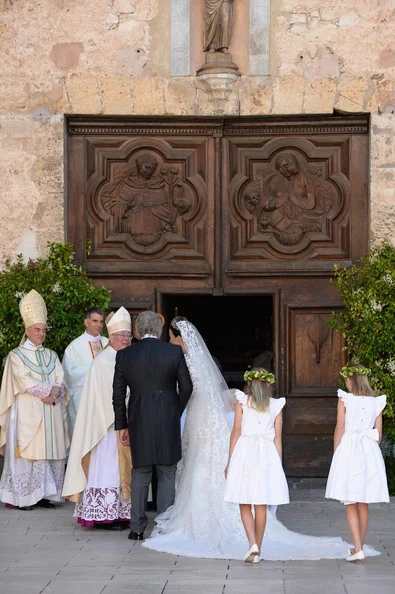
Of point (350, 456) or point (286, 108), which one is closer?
point (350, 456)

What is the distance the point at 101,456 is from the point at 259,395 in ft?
6.31

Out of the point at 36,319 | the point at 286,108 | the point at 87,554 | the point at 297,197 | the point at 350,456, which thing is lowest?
the point at 87,554

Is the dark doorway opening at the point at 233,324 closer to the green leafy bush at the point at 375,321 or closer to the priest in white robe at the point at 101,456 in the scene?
the green leafy bush at the point at 375,321

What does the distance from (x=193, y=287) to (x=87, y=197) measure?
4.54ft

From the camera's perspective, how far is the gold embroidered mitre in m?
10.8

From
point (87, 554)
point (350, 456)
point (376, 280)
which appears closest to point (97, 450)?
point (87, 554)

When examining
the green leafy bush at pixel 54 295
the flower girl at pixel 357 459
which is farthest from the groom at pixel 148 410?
the green leafy bush at pixel 54 295

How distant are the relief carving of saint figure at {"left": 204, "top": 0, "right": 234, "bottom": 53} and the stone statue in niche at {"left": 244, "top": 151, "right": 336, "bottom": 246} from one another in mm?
1244

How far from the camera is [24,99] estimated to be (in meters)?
12.1

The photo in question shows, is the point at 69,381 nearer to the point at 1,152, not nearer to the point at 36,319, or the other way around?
the point at 36,319

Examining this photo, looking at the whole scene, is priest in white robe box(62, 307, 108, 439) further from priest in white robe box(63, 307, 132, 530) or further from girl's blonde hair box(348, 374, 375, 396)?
girl's blonde hair box(348, 374, 375, 396)

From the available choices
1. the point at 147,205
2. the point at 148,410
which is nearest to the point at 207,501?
the point at 148,410

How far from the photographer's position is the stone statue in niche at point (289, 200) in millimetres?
12180

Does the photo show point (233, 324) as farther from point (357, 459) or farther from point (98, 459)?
point (357, 459)
